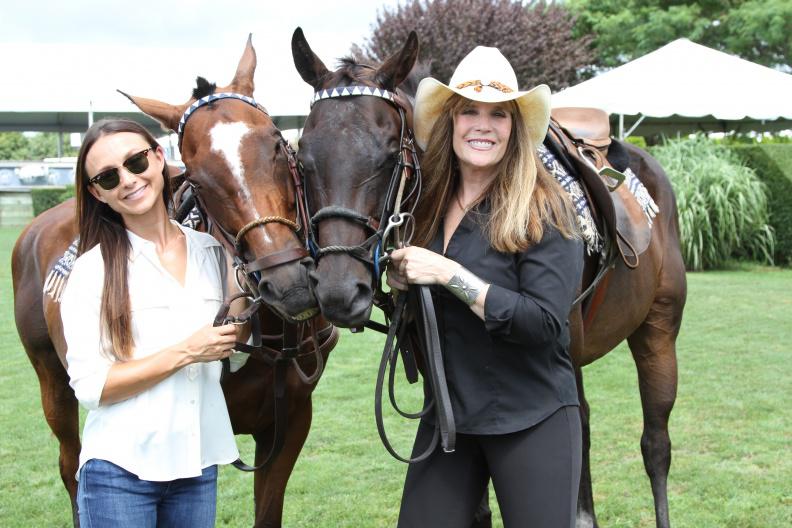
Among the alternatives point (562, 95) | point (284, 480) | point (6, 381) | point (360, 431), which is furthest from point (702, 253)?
point (284, 480)

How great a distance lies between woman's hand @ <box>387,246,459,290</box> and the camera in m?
2.24

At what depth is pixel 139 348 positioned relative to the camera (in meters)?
2.23

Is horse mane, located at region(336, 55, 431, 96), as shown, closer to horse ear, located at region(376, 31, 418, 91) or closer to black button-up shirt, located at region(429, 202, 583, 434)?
horse ear, located at region(376, 31, 418, 91)

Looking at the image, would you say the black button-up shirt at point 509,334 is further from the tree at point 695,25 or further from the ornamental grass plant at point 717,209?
the tree at point 695,25

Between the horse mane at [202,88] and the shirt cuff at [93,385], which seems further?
the horse mane at [202,88]

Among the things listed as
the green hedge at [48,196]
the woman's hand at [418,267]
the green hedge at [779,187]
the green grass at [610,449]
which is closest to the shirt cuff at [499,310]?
the woman's hand at [418,267]

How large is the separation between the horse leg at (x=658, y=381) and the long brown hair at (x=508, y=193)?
215cm

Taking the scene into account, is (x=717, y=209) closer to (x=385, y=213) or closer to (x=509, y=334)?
(x=385, y=213)

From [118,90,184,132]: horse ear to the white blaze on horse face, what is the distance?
1.26 ft

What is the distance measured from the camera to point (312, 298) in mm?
2438

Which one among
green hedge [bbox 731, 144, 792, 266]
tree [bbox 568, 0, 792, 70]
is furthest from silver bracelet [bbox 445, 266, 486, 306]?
tree [bbox 568, 0, 792, 70]

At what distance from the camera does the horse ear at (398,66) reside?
9.16 ft

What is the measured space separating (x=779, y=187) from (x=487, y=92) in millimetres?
13218

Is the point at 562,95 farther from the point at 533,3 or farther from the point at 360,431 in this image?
the point at 533,3
